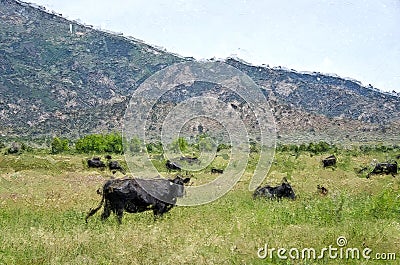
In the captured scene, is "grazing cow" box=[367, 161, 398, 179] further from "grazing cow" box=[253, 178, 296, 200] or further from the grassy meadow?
the grassy meadow

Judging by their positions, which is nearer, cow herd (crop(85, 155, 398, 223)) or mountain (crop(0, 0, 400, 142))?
cow herd (crop(85, 155, 398, 223))

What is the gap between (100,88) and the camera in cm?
12912

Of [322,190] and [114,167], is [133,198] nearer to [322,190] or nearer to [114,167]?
[322,190]

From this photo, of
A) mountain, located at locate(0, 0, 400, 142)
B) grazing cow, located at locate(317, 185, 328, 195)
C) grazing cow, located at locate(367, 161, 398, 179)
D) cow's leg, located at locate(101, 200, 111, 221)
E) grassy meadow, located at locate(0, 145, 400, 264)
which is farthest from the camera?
mountain, located at locate(0, 0, 400, 142)

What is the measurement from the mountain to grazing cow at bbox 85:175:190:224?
68.1 meters

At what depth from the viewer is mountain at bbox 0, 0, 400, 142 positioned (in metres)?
93.5

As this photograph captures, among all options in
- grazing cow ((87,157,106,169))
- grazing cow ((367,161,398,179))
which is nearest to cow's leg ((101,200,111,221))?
grazing cow ((367,161,398,179))

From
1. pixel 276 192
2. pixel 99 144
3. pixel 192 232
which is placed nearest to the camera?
pixel 192 232

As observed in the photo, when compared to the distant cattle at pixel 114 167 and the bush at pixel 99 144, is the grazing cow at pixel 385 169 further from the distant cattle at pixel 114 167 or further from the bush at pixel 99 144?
the bush at pixel 99 144

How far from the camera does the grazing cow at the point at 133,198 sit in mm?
12305

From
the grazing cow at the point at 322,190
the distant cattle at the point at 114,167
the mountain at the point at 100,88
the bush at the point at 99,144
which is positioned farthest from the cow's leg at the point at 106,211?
the mountain at the point at 100,88

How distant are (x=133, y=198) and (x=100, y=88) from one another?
119903mm

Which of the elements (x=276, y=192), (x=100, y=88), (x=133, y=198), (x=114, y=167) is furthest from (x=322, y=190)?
(x=100, y=88)

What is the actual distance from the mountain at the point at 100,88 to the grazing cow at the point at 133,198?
68079 mm
